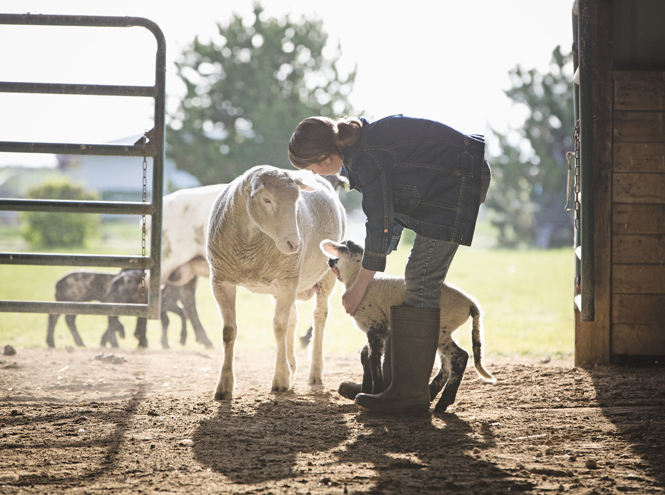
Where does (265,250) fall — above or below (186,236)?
below

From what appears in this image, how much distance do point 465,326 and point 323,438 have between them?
8.70 metres

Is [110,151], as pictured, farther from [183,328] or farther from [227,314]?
[183,328]

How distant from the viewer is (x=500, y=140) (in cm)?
2803

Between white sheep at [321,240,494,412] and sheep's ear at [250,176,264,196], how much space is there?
55cm

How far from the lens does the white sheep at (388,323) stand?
11.8 feet

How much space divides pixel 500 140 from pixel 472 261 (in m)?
8.83

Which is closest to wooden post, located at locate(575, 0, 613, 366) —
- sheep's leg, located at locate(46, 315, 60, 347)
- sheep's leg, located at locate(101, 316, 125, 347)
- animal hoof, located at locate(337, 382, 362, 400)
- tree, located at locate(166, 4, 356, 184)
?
animal hoof, located at locate(337, 382, 362, 400)

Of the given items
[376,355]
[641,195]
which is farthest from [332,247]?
[641,195]

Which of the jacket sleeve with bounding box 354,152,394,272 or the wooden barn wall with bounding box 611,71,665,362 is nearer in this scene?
the jacket sleeve with bounding box 354,152,394,272

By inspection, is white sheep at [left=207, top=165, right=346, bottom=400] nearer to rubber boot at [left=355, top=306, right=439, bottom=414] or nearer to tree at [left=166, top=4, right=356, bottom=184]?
rubber boot at [left=355, top=306, right=439, bottom=414]

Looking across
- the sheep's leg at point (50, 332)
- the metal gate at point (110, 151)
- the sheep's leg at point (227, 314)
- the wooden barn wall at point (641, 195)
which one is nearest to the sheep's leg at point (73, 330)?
the sheep's leg at point (50, 332)

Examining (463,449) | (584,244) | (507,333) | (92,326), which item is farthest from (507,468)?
(92,326)

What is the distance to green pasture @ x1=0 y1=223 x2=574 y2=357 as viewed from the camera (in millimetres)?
7801

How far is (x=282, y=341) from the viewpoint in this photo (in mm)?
4371
